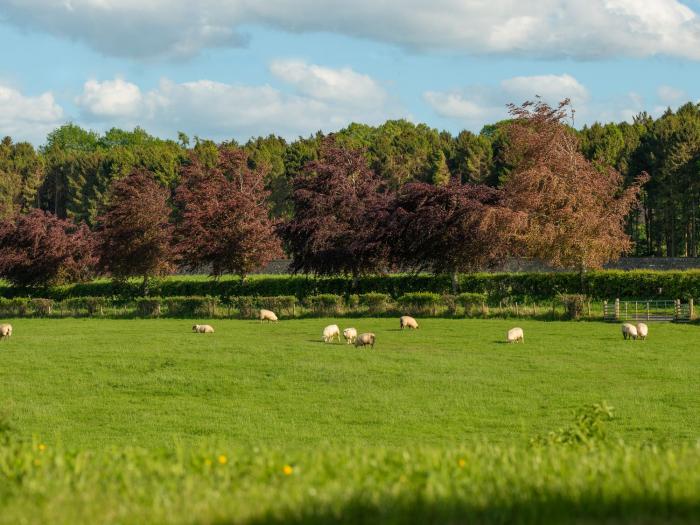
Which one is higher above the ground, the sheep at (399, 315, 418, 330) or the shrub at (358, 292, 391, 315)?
the shrub at (358, 292, 391, 315)

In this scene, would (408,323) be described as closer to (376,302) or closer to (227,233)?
(376,302)

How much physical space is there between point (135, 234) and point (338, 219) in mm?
15151

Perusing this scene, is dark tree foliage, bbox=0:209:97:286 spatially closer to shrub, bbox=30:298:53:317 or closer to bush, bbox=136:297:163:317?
shrub, bbox=30:298:53:317

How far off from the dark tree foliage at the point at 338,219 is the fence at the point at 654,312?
15579 mm

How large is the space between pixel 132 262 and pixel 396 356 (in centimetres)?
3695

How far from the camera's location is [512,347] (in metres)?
32.0

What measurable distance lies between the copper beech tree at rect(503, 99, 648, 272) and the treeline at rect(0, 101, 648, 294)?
0.08 metres

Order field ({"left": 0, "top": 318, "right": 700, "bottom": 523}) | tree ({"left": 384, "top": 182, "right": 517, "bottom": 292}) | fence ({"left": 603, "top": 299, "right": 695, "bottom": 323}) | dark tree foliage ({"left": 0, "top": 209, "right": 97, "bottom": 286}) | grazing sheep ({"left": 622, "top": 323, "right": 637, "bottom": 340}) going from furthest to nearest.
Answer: dark tree foliage ({"left": 0, "top": 209, "right": 97, "bottom": 286})
tree ({"left": 384, "top": 182, "right": 517, "bottom": 292})
fence ({"left": 603, "top": 299, "right": 695, "bottom": 323})
grazing sheep ({"left": 622, "top": 323, "right": 637, "bottom": 340})
field ({"left": 0, "top": 318, "right": 700, "bottom": 523})

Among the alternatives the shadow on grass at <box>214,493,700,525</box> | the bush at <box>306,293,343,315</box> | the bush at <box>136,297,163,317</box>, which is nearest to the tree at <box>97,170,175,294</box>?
the bush at <box>136,297,163,317</box>

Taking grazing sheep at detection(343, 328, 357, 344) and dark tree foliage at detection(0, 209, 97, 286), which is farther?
dark tree foliage at detection(0, 209, 97, 286)

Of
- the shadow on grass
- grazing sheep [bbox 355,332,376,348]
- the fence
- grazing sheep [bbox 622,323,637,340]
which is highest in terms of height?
the shadow on grass

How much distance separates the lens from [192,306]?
5266cm

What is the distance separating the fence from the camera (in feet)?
131

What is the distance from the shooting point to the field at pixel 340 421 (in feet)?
24.0
